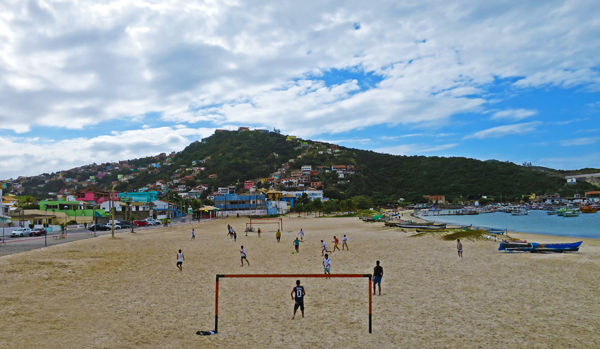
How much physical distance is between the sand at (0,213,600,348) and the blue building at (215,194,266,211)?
257ft

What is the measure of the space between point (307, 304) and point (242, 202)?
90265 millimetres

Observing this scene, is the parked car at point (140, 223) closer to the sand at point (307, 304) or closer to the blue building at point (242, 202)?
the sand at point (307, 304)

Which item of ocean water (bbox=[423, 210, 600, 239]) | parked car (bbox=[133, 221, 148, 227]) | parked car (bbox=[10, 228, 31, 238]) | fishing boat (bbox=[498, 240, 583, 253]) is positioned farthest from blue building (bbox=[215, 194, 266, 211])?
fishing boat (bbox=[498, 240, 583, 253])

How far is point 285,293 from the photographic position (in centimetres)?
1351

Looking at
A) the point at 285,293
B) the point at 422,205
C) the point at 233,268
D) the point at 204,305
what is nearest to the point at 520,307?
the point at 285,293

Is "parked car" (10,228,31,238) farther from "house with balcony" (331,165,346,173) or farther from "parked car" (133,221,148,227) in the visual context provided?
"house with balcony" (331,165,346,173)

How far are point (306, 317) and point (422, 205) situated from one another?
415 feet

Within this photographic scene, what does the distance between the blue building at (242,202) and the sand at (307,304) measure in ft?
257

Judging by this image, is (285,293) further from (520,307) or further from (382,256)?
(382,256)

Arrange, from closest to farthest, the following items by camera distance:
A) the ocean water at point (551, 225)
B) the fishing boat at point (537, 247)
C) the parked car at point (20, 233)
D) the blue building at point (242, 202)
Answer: the fishing boat at point (537, 247), the parked car at point (20, 233), the ocean water at point (551, 225), the blue building at point (242, 202)

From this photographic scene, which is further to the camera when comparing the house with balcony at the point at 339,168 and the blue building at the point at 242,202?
the house with balcony at the point at 339,168

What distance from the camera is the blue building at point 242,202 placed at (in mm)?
99688

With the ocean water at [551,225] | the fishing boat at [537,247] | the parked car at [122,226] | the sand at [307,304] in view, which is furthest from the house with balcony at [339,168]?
the sand at [307,304]

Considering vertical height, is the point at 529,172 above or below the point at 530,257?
above
